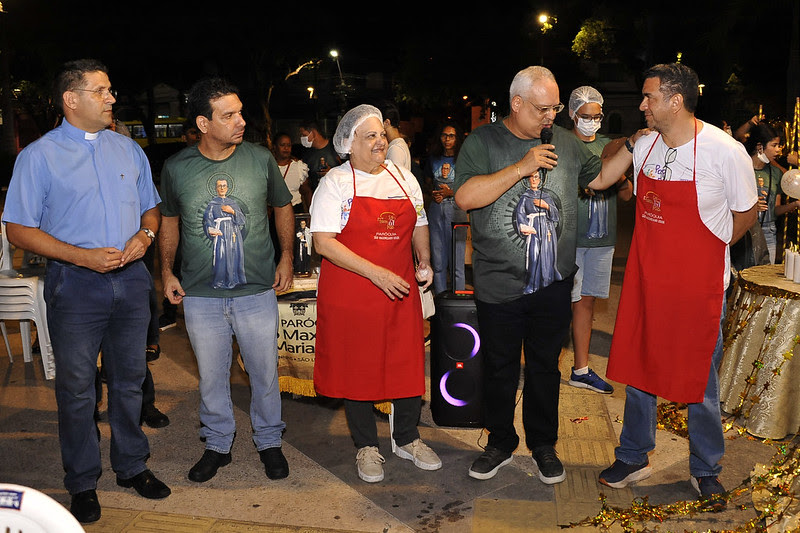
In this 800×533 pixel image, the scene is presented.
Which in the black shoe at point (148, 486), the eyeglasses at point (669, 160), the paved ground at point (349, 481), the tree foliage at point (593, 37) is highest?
the tree foliage at point (593, 37)

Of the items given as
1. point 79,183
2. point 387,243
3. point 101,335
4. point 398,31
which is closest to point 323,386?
point 387,243

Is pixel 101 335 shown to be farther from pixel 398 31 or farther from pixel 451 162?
pixel 398 31

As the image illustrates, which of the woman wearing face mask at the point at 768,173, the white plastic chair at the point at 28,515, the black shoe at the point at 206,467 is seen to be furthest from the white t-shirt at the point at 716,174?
the white plastic chair at the point at 28,515

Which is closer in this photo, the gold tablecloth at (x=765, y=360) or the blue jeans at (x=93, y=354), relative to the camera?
the blue jeans at (x=93, y=354)

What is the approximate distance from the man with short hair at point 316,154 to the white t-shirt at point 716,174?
16.7ft

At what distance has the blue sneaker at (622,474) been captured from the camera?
439cm

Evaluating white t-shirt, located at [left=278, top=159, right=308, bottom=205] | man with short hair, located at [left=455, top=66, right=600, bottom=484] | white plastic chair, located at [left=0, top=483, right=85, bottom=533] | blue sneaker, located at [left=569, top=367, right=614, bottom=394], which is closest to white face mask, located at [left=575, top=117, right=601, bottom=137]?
man with short hair, located at [left=455, top=66, right=600, bottom=484]

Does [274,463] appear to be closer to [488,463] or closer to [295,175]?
[488,463]

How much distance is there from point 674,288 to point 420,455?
5.58 ft

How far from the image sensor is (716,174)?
394 centimetres

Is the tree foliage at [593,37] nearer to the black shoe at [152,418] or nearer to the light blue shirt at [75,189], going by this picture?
the black shoe at [152,418]

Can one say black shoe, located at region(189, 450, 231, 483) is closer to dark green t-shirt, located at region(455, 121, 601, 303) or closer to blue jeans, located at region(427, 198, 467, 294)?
dark green t-shirt, located at region(455, 121, 601, 303)

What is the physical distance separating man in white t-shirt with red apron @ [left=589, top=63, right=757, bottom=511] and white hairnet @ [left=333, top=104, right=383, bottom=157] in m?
1.33

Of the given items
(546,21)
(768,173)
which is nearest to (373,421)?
(768,173)
